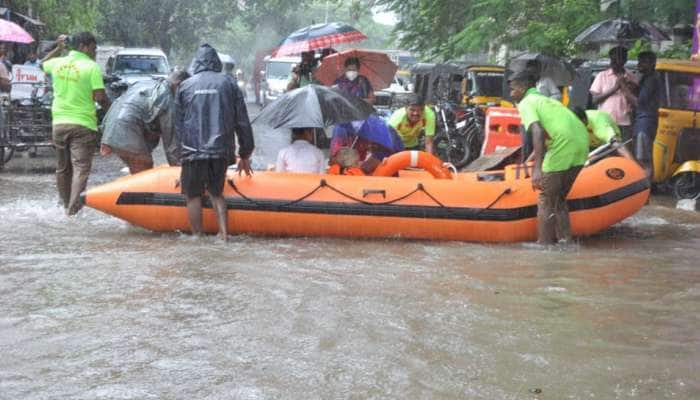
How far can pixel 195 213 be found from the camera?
8930mm

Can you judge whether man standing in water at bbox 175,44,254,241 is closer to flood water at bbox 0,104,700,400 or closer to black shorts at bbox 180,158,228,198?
black shorts at bbox 180,158,228,198

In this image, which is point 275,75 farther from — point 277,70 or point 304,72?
point 304,72

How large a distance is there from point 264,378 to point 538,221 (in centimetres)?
431

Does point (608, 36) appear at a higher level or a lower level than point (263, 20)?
lower

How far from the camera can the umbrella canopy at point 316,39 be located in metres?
13.8

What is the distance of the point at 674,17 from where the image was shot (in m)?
17.9

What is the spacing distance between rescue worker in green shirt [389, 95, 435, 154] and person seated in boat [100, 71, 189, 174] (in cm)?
246

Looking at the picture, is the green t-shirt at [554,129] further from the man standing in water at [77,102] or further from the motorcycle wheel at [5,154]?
the motorcycle wheel at [5,154]

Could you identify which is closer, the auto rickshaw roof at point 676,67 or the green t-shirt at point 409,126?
the green t-shirt at point 409,126

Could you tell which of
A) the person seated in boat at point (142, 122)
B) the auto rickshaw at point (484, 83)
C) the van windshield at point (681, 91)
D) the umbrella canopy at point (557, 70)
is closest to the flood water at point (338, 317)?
the person seated in boat at point (142, 122)

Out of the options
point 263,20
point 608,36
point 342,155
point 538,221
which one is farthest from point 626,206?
point 263,20

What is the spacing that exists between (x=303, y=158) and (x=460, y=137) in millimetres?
6988

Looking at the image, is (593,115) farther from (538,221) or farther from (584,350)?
(584,350)

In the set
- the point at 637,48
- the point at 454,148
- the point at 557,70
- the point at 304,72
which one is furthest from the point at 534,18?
the point at 304,72
